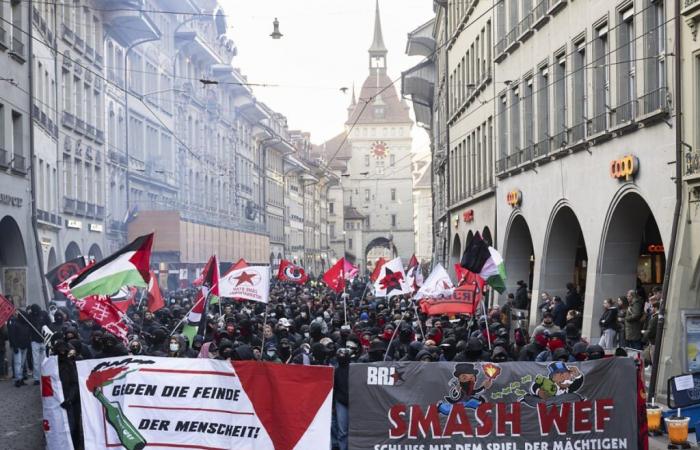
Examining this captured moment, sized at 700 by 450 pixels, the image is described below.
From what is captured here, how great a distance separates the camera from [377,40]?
163 m

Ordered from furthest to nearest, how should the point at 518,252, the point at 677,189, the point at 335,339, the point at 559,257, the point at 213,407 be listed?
the point at 518,252 < the point at 559,257 < the point at 677,189 < the point at 335,339 < the point at 213,407

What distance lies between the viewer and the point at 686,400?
571 inches

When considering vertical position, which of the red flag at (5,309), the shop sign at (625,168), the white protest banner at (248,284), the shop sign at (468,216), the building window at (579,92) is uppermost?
the building window at (579,92)

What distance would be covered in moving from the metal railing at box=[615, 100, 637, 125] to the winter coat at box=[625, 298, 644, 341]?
11.5ft

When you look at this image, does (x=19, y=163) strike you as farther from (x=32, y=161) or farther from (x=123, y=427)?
(x=123, y=427)

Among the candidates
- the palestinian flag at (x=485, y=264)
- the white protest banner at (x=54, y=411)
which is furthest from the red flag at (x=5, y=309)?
the palestinian flag at (x=485, y=264)

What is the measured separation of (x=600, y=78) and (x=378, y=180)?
406 ft

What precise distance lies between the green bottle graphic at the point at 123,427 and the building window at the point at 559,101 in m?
17.4

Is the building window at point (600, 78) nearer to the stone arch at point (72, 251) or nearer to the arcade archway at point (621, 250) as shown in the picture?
the arcade archway at point (621, 250)

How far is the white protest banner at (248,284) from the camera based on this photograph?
19234 millimetres

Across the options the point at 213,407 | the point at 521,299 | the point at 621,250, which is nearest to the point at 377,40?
the point at 521,299

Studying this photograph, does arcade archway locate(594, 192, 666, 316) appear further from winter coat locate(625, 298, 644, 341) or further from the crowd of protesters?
winter coat locate(625, 298, 644, 341)

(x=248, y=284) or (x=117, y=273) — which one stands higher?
(x=117, y=273)

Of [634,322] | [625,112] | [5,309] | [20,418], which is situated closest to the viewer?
[20,418]
